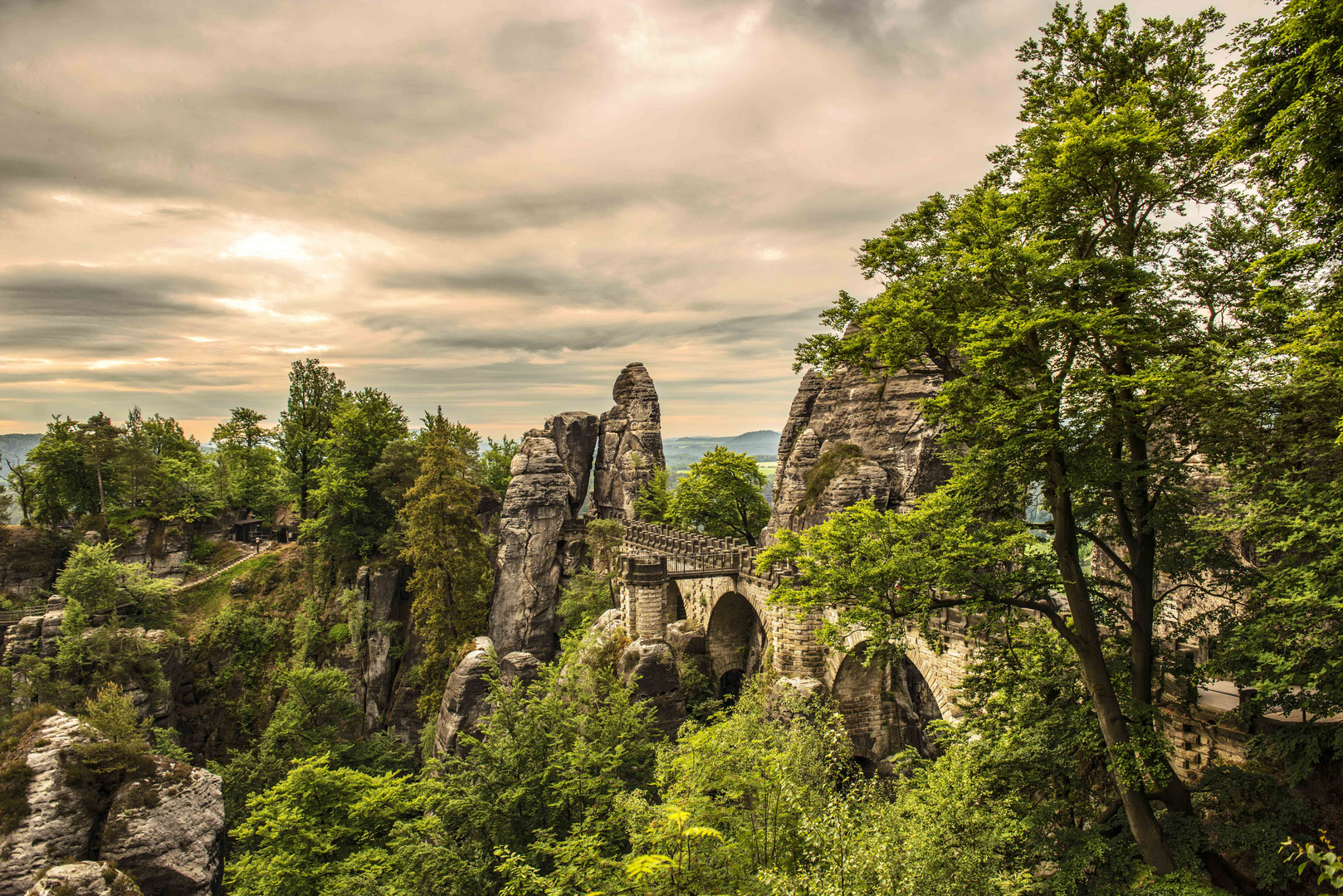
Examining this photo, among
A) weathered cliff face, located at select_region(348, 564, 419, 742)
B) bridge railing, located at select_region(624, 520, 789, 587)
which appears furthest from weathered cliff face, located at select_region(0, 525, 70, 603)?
bridge railing, located at select_region(624, 520, 789, 587)

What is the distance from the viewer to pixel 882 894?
869 centimetres

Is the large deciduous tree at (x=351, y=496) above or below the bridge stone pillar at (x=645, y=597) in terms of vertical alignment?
above

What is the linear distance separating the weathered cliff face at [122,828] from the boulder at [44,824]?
21 mm

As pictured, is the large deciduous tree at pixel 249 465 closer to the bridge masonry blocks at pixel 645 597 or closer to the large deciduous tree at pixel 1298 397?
the bridge masonry blocks at pixel 645 597

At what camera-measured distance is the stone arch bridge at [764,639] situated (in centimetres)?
2008

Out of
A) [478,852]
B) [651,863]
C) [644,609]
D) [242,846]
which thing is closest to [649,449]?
[644,609]

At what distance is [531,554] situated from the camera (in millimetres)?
38750

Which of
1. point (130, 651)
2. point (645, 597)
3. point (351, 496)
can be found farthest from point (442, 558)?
point (130, 651)

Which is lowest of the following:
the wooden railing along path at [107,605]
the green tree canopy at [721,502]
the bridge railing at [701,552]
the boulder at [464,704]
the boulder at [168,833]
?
the boulder at [168,833]

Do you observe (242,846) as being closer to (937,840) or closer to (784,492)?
(937,840)

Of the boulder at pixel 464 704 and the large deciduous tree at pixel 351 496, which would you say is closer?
the boulder at pixel 464 704

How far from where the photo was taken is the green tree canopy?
4319 centimetres

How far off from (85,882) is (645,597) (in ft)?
63.1

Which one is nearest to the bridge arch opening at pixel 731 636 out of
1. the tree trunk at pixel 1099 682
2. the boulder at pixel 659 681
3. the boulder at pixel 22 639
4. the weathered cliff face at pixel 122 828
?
the boulder at pixel 659 681
